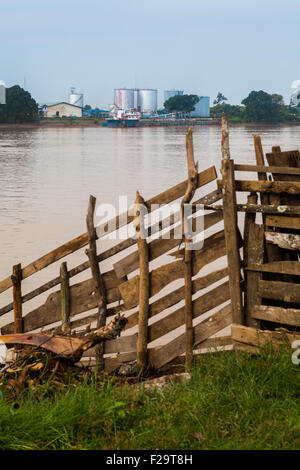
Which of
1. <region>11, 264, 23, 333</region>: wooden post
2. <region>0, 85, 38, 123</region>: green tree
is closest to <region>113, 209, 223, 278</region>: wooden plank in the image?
<region>11, 264, 23, 333</region>: wooden post

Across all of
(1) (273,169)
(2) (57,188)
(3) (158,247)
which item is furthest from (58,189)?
(1) (273,169)

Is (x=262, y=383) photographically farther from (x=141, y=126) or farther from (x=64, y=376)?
(x=141, y=126)

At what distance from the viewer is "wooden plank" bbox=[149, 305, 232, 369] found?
689 cm

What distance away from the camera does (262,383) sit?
18.7 ft

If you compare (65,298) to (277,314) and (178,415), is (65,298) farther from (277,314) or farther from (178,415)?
(178,415)

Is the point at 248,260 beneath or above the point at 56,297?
above

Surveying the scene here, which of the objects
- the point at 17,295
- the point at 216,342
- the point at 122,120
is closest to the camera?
the point at 216,342

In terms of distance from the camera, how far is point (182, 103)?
170250mm

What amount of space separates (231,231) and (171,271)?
2.74 feet

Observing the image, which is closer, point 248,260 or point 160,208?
point 248,260

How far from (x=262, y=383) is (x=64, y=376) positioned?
203 centimetres

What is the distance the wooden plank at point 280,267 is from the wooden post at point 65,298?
203cm
